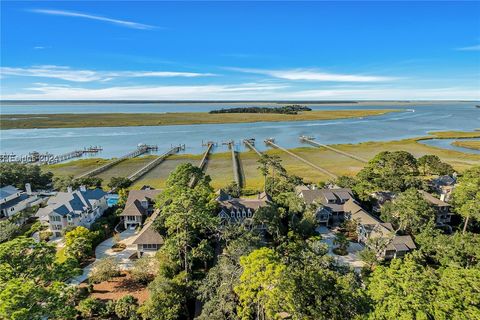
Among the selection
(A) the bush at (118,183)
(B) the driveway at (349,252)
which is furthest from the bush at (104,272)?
(A) the bush at (118,183)

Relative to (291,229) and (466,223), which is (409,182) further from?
(291,229)

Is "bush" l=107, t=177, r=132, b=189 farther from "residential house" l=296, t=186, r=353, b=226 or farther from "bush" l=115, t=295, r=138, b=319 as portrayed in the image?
"bush" l=115, t=295, r=138, b=319

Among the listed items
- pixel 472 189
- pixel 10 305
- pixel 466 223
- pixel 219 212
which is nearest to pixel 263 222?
pixel 219 212

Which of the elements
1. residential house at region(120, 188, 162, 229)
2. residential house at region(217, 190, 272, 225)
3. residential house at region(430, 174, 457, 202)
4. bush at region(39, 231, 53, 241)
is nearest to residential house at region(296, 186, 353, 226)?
residential house at region(217, 190, 272, 225)

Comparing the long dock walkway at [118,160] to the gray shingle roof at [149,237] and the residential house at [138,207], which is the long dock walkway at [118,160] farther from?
the gray shingle roof at [149,237]

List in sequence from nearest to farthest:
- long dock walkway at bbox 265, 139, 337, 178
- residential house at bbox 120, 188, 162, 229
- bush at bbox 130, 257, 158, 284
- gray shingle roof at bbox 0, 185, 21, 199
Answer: bush at bbox 130, 257, 158, 284, residential house at bbox 120, 188, 162, 229, gray shingle roof at bbox 0, 185, 21, 199, long dock walkway at bbox 265, 139, 337, 178
